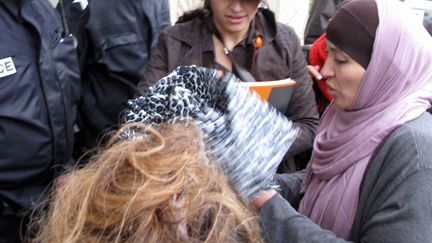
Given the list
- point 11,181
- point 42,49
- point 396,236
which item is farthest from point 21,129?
point 396,236

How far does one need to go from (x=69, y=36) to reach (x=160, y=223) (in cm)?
133

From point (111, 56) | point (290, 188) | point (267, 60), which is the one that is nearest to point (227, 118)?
point (290, 188)

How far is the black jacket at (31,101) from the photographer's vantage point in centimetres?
153

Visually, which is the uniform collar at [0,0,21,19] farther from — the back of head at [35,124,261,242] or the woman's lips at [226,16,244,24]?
the back of head at [35,124,261,242]

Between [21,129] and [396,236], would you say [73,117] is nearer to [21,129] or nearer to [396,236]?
[21,129]

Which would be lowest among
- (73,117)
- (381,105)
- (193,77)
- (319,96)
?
(319,96)

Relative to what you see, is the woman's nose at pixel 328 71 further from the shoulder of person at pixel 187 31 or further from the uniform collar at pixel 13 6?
the uniform collar at pixel 13 6

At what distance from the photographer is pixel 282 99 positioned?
161cm

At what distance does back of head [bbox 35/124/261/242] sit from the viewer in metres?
0.71

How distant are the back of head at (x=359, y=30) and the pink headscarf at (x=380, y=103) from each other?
21 millimetres

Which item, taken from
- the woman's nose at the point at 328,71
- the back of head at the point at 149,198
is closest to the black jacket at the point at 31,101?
the back of head at the point at 149,198

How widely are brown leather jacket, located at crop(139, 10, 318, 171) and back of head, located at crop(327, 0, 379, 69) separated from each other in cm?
45

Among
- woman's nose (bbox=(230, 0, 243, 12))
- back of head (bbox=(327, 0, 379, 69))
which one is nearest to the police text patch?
woman's nose (bbox=(230, 0, 243, 12))

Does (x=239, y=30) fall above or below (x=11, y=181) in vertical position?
above
